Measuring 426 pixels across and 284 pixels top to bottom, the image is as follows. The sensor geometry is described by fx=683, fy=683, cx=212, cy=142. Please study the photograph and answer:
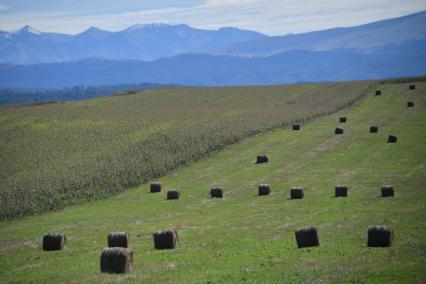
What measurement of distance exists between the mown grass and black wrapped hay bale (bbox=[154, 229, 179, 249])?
1412cm

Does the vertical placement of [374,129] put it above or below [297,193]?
above

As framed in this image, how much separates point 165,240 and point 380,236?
777 centimetres

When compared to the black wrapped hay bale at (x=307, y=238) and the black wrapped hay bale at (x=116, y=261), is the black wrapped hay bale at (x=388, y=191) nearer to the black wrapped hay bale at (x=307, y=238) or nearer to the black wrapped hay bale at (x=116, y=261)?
the black wrapped hay bale at (x=307, y=238)

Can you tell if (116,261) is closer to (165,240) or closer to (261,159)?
(165,240)

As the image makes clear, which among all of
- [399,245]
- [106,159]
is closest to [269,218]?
[399,245]

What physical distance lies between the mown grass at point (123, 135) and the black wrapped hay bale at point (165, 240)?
46.3ft

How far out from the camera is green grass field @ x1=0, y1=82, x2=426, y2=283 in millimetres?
21156

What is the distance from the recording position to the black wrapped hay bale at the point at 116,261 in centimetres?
2136

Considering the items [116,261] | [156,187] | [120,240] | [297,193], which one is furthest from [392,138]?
[116,261]

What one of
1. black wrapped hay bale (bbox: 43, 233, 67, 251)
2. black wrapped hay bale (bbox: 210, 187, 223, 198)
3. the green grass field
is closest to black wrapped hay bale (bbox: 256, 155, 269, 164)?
the green grass field

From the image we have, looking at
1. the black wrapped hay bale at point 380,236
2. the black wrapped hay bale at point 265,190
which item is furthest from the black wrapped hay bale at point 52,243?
the black wrapped hay bale at point 265,190

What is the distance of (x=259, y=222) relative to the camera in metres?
30.6

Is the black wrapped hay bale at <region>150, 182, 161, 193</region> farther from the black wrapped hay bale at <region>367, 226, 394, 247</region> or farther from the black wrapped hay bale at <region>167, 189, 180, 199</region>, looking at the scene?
the black wrapped hay bale at <region>367, 226, 394, 247</region>

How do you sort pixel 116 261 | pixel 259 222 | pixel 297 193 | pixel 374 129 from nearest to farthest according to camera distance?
pixel 116 261 < pixel 259 222 < pixel 297 193 < pixel 374 129
